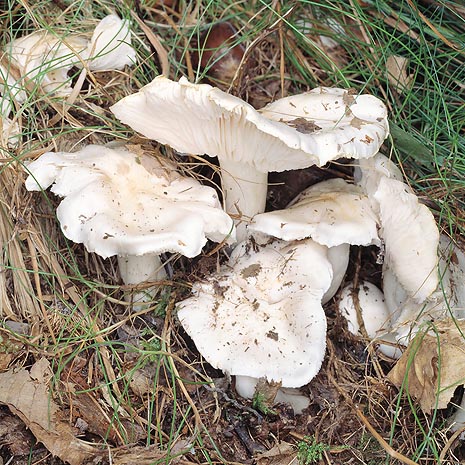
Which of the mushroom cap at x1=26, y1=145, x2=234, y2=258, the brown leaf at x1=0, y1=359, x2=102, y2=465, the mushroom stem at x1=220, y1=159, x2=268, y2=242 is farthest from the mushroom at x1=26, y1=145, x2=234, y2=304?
the brown leaf at x1=0, y1=359, x2=102, y2=465

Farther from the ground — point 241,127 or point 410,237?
point 241,127

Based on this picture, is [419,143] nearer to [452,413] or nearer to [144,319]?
[452,413]

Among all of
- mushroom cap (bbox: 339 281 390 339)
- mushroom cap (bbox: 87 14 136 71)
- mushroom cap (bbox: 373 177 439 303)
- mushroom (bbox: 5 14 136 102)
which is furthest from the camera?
mushroom cap (bbox: 87 14 136 71)

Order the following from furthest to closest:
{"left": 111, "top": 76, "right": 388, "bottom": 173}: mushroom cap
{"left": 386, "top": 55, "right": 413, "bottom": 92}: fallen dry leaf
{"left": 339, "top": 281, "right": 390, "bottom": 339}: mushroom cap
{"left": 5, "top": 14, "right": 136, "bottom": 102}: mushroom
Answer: {"left": 386, "top": 55, "right": 413, "bottom": 92}: fallen dry leaf
{"left": 5, "top": 14, "right": 136, "bottom": 102}: mushroom
{"left": 339, "top": 281, "right": 390, "bottom": 339}: mushroom cap
{"left": 111, "top": 76, "right": 388, "bottom": 173}: mushroom cap

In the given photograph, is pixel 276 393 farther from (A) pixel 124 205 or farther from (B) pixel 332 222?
(A) pixel 124 205

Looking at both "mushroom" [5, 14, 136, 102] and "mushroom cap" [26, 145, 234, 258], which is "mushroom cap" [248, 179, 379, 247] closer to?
"mushroom cap" [26, 145, 234, 258]

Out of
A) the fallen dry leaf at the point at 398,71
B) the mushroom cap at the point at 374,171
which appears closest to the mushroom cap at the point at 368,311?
the mushroom cap at the point at 374,171

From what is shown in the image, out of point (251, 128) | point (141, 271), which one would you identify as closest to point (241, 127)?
point (251, 128)
